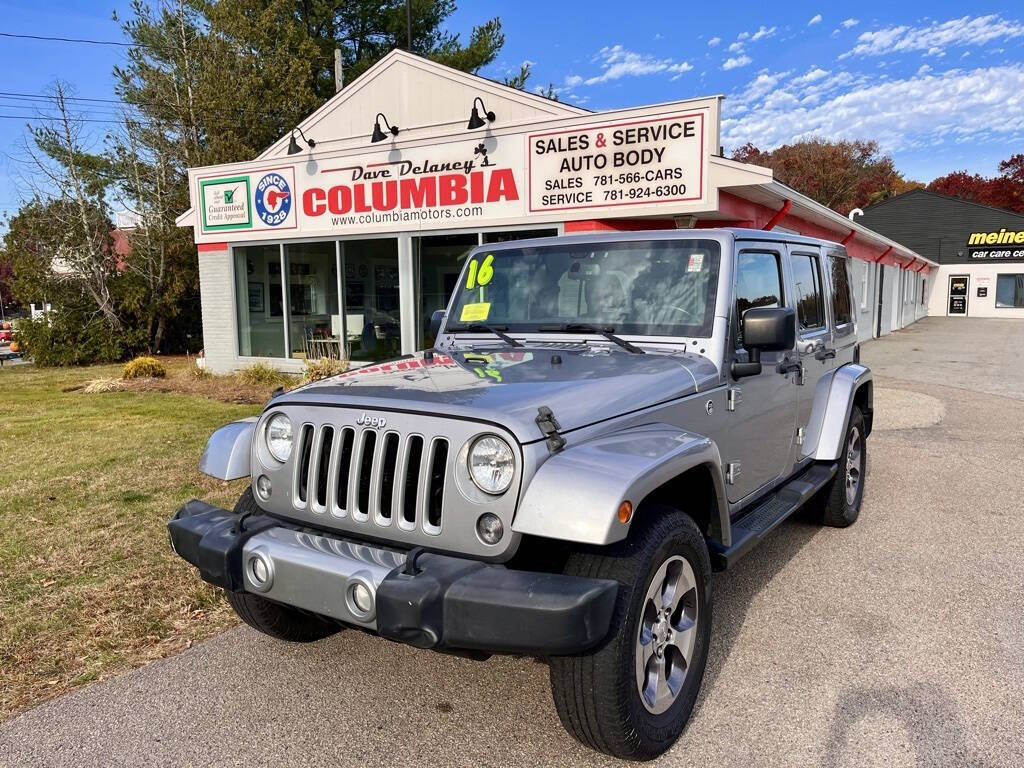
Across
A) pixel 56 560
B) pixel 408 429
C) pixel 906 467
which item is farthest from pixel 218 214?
pixel 408 429

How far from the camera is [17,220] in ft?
58.2

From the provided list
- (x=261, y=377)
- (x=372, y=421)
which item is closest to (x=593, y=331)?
(x=372, y=421)

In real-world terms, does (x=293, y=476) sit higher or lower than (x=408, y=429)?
lower

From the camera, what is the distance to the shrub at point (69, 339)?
1822cm

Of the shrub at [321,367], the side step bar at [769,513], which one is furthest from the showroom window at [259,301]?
the side step bar at [769,513]

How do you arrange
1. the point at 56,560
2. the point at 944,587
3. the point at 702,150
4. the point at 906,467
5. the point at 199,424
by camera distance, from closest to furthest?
the point at 944,587 < the point at 56,560 < the point at 906,467 < the point at 199,424 < the point at 702,150

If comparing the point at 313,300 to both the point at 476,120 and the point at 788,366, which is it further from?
the point at 788,366

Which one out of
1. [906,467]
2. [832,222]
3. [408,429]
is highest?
[832,222]

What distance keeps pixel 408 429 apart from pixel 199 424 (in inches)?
286

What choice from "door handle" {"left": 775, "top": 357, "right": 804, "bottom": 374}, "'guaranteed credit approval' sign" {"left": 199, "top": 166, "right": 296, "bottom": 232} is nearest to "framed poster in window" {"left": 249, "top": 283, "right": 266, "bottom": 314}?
"'guaranteed credit approval' sign" {"left": 199, "top": 166, "right": 296, "bottom": 232}

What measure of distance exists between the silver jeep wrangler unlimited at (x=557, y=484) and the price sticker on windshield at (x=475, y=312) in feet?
0.40

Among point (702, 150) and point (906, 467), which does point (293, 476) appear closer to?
point (906, 467)

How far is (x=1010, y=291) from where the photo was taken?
4072cm

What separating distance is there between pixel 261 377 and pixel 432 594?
11275 mm
